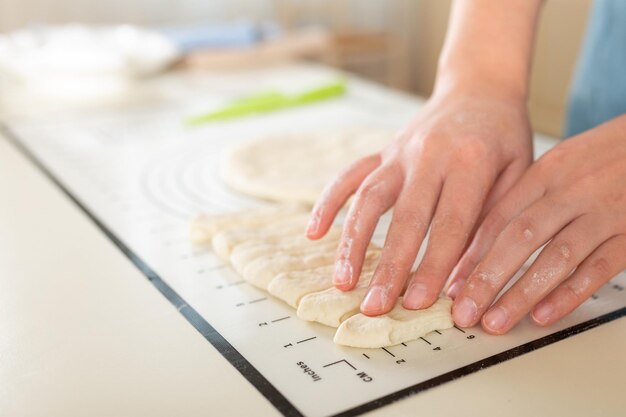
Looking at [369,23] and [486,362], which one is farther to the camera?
[369,23]

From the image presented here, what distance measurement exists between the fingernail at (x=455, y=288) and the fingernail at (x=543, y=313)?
8 centimetres

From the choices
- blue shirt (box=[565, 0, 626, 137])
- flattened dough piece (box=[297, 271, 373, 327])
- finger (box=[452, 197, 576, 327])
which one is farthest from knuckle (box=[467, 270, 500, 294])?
blue shirt (box=[565, 0, 626, 137])

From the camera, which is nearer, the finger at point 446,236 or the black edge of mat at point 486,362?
the black edge of mat at point 486,362

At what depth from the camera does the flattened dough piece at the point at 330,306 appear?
0.66 meters

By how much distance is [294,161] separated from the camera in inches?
45.0

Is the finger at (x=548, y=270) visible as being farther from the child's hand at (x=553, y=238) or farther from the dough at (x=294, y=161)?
the dough at (x=294, y=161)

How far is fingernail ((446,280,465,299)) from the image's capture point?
2.32ft

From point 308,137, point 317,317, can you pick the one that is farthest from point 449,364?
point 308,137

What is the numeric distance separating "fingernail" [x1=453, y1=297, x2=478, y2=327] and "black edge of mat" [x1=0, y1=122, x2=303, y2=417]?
192 millimetres

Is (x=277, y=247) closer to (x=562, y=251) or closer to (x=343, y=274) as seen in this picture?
(x=343, y=274)

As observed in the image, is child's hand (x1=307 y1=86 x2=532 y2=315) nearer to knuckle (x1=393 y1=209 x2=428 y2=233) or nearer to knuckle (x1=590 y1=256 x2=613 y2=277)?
knuckle (x1=393 y1=209 x2=428 y2=233)

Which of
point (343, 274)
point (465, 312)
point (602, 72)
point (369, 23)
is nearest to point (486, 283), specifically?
point (465, 312)

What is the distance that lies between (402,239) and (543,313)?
0.49ft

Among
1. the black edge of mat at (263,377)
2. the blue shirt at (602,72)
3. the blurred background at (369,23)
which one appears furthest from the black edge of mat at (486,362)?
the blurred background at (369,23)
